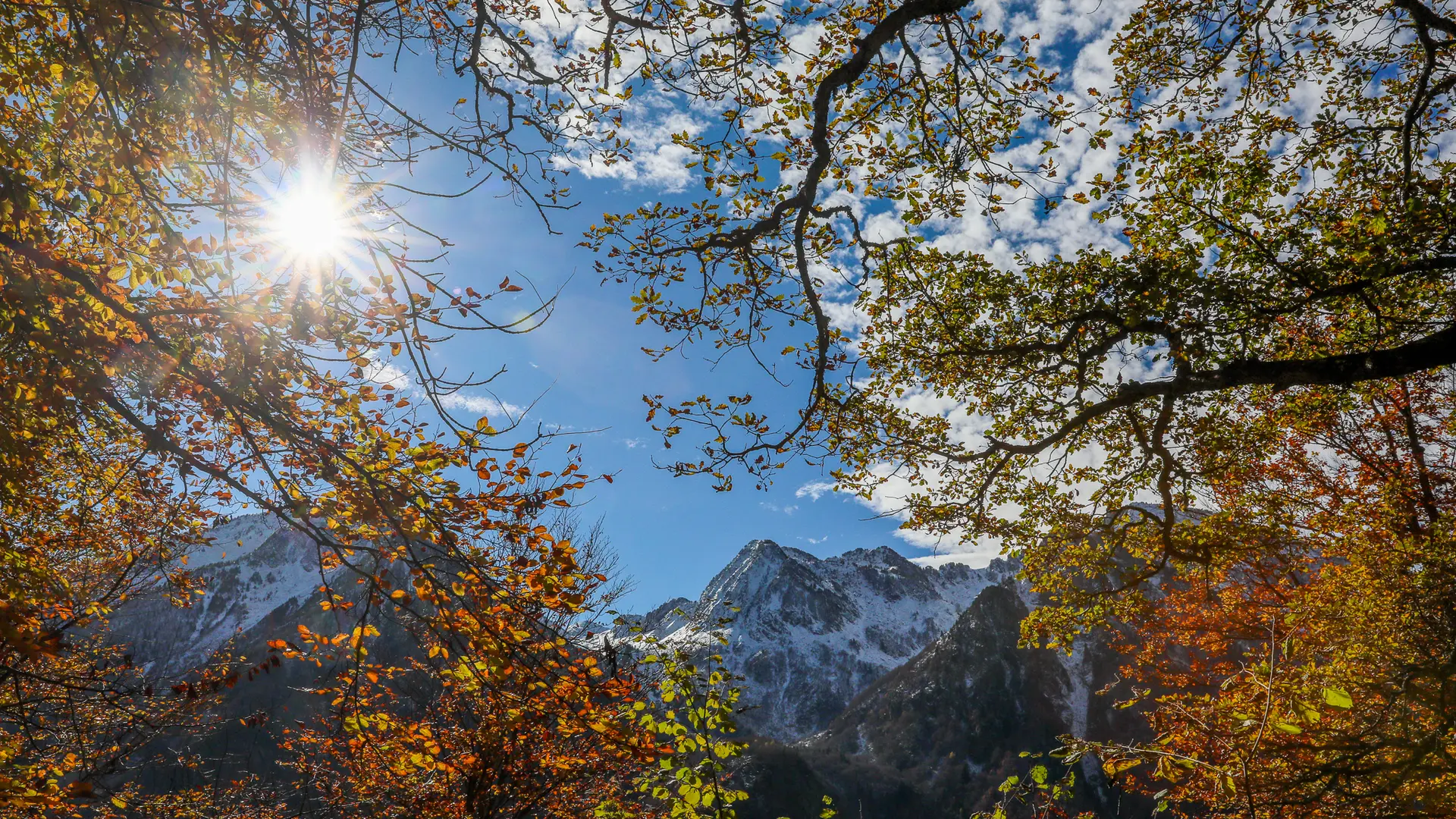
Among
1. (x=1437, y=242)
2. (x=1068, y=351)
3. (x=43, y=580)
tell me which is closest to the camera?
(x=43, y=580)

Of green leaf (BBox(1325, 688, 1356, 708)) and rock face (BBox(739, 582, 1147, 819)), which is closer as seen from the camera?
green leaf (BBox(1325, 688, 1356, 708))

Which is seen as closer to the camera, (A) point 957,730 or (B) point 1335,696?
(B) point 1335,696

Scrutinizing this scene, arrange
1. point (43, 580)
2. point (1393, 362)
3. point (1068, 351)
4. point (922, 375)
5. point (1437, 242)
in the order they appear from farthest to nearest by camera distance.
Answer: point (922, 375) < point (1068, 351) < point (1437, 242) < point (43, 580) < point (1393, 362)

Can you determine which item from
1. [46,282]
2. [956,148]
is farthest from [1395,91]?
[46,282]

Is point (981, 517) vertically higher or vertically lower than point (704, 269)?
lower

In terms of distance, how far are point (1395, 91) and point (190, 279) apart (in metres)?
11.8

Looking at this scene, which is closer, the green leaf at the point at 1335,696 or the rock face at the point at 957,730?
the green leaf at the point at 1335,696

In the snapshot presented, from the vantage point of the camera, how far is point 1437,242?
6008mm

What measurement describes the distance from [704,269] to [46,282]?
4.90m

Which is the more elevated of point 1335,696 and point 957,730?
point 1335,696

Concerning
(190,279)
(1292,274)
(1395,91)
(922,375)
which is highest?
(1395,91)

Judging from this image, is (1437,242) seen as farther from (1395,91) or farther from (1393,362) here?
(1395,91)

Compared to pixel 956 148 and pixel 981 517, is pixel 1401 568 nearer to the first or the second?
pixel 981 517

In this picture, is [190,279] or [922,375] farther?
[922,375]
